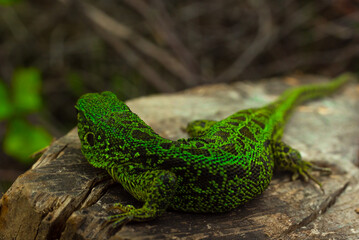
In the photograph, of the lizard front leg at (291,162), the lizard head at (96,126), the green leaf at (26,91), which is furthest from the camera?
the green leaf at (26,91)

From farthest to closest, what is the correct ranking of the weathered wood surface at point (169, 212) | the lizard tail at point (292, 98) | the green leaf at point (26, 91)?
the green leaf at point (26, 91) < the lizard tail at point (292, 98) < the weathered wood surface at point (169, 212)

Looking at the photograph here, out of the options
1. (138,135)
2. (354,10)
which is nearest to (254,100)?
(138,135)

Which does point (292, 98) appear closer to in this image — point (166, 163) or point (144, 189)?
point (166, 163)

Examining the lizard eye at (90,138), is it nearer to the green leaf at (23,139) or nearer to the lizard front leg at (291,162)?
the lizard front leg at (291,162)

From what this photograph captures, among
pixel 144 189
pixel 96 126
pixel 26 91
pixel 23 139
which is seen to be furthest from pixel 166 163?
pixel 26 91

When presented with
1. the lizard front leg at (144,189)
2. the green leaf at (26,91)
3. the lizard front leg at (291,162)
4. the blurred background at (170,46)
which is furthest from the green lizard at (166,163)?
the blurred background at (170,46)

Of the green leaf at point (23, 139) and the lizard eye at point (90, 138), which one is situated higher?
the green leaf at point (23, 139)

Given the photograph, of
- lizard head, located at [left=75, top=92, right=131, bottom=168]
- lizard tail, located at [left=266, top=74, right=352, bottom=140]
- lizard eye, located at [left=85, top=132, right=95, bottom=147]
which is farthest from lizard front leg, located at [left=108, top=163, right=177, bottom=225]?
lizard tail, located at [left=266, top=74, right=352, bottom=140]
